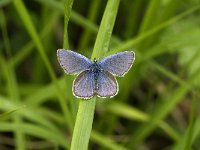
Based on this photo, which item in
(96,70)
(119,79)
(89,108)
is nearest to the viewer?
(89,108)

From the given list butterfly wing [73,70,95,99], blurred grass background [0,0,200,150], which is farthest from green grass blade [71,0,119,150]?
blurred grass background [0,0,200,150]

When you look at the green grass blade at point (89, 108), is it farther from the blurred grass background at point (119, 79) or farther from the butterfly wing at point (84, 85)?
the blurred grass background at point (119, 79)

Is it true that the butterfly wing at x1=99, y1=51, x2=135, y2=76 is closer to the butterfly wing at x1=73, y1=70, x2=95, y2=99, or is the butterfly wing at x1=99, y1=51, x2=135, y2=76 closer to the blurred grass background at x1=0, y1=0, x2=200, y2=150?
the butterfly wing at x1=73, y1=70, x2=95, y2=99

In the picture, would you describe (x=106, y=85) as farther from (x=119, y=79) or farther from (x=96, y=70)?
(x=119, y=79)

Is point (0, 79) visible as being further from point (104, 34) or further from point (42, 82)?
point (104, 34)

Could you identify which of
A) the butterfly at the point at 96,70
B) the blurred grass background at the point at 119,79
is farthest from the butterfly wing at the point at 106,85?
the blurred grass background at the point at 119,79

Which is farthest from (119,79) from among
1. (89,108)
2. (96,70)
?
(89,108)
